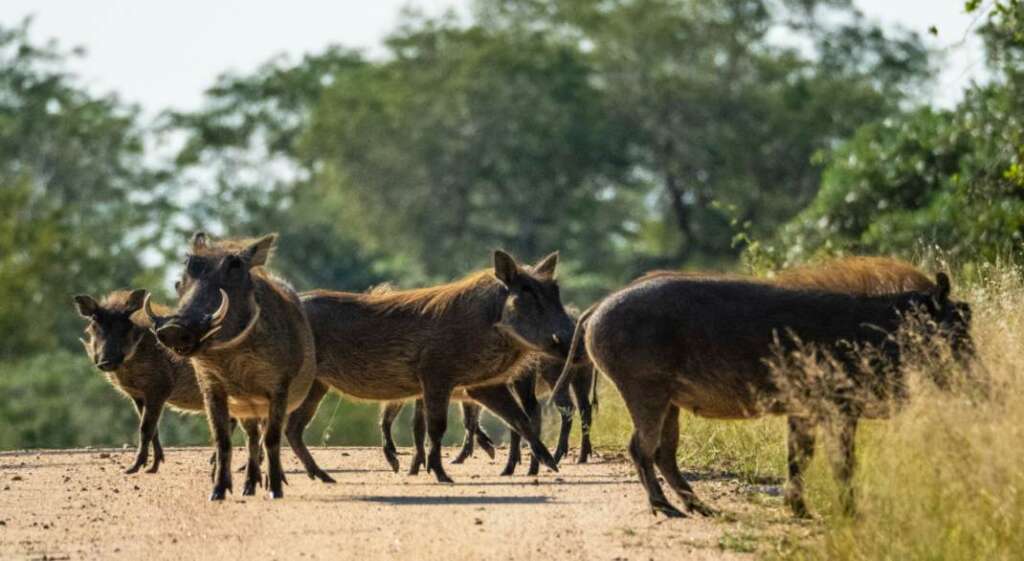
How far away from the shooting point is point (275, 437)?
989cm

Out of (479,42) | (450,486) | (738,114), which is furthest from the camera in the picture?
(479,42)

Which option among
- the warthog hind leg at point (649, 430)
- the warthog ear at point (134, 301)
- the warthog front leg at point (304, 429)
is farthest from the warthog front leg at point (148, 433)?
the warthog hind leg at point (649, 430)

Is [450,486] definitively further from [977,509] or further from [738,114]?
[738,114]

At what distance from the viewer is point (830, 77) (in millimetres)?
42375

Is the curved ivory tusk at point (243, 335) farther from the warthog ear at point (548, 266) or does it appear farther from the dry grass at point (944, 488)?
the dry grass at point (944, 488)

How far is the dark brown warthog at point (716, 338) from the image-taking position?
330 inches

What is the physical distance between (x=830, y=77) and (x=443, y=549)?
35867mm

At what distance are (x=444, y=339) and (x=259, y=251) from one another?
157 centimetres

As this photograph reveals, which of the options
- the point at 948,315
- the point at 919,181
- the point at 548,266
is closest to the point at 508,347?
the point at 548,266

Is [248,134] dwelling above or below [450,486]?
above

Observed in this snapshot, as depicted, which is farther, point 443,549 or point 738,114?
point 738,114

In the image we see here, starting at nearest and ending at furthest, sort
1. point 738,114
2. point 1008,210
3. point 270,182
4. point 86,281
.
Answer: point 1008,210, point 86,281, point 738,114, point 270,182

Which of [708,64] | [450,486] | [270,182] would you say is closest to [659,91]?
[708,64]

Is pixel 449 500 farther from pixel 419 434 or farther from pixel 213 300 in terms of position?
pixel 419 434
